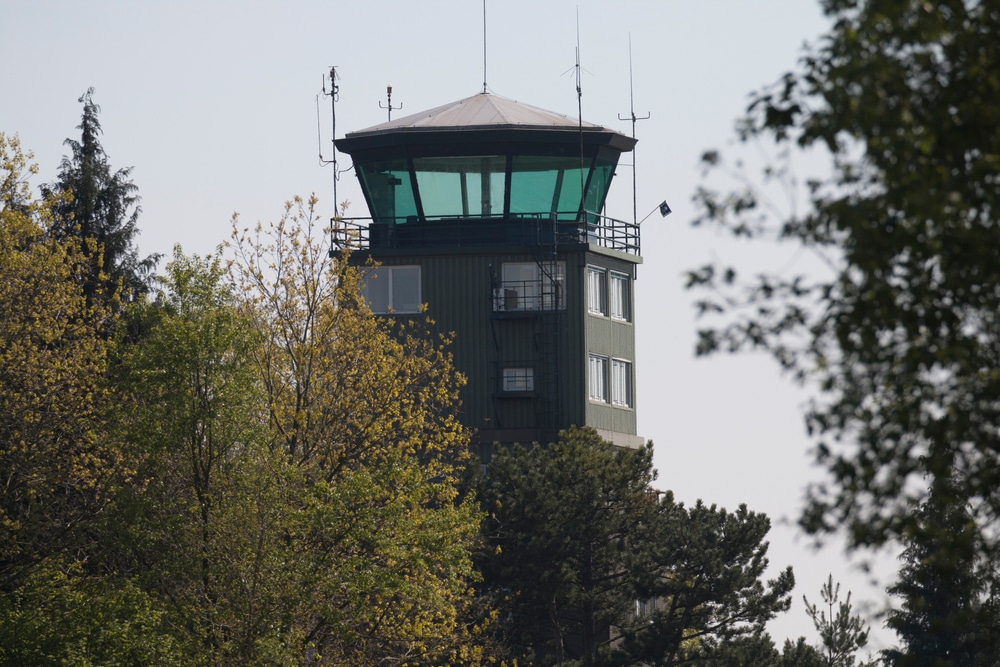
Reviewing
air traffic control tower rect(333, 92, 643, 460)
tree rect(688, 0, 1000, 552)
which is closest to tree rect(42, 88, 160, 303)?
air traffic control tower rect(333, 92, 643, 460)

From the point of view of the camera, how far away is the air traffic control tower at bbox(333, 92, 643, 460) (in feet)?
169

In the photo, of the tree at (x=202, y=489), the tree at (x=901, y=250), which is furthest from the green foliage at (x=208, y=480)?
the tree at (x=901, y=250)

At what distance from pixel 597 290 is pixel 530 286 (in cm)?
240

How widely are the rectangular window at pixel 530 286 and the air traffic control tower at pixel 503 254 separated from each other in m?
0.03

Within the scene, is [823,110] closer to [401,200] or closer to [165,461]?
[165,461]

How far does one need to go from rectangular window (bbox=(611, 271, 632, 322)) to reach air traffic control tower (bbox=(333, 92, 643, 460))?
2.45 ft

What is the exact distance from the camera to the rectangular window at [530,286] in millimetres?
52156

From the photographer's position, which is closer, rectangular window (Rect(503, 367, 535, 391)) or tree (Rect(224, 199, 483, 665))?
tree (Rect(224, 199, 483, 665))

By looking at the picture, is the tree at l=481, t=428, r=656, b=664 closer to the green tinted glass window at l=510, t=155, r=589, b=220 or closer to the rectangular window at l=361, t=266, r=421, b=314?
the rectangular window at l=361, t=266, r=421, b=314

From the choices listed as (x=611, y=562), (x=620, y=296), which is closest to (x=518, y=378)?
(x=620, y=296)

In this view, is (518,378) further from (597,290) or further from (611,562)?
(611,562)

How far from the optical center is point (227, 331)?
93.4ft

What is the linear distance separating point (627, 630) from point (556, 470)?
468 cm

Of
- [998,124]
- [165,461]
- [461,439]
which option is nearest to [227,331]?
[165,461]
